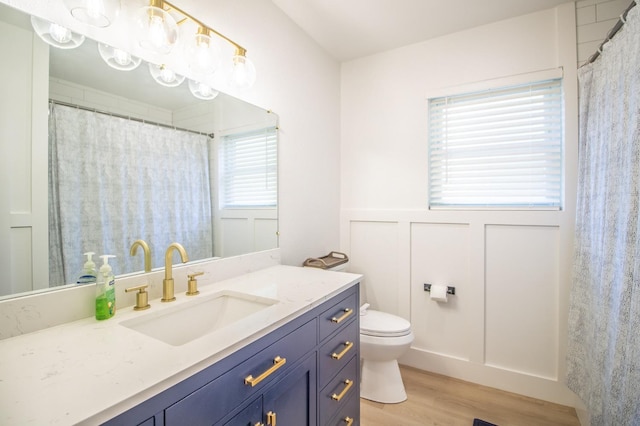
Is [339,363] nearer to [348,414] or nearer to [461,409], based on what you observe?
[348,414]

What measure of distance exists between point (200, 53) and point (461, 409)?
242cm

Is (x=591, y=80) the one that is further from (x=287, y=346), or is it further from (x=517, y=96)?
(x=287, y=346)

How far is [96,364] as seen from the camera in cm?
66

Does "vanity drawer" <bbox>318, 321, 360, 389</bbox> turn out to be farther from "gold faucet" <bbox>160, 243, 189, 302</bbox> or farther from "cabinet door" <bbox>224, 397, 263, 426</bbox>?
"gold faucet" <bbox>160, 243, 189, 302</bbox>

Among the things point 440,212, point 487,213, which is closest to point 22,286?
point 440,212

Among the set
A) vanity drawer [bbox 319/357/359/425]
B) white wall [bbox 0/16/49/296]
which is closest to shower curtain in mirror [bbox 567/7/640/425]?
vanity drawer [bbox 319/357/359/425]

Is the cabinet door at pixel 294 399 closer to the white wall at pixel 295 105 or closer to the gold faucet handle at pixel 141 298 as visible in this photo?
the gold faucet handle at pixel 141 298

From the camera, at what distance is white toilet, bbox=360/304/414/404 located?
1815 millimetres

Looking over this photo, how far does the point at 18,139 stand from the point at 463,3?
2.29 m

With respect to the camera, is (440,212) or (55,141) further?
(440,212)

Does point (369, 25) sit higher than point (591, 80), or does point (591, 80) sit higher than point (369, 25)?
point (369, 25)

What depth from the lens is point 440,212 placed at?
217cm

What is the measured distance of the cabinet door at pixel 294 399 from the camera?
0.89 m

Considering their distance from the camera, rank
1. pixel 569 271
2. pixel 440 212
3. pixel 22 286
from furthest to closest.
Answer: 1. pixel 440 212
2. pixel 569 271
3. pixel 22 286
